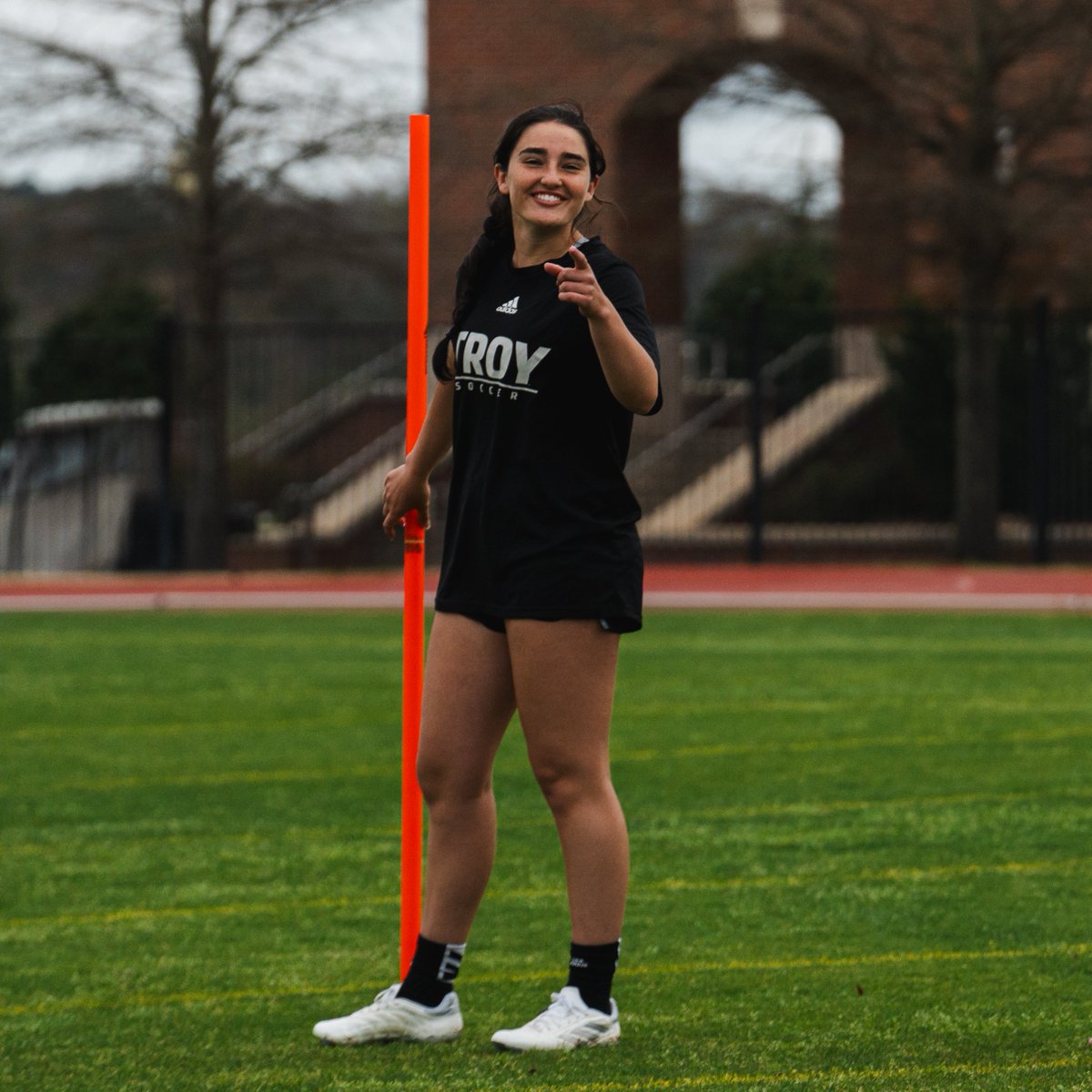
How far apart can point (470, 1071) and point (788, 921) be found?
1.74 meters

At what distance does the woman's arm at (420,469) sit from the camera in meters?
4.39

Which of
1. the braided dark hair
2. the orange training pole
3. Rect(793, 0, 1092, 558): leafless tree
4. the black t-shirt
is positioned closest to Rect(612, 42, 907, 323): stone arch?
Rect(793, 0, 1092, 558): leafless tree

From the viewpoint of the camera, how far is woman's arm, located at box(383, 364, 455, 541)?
4.39 m

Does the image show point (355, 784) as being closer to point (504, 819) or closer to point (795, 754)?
point (504, 819)

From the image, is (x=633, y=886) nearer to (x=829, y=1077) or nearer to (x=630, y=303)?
(x=829, y=1077)

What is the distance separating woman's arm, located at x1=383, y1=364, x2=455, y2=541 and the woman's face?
1.57ft

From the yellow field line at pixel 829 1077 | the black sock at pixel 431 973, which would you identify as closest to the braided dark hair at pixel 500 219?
the black sock at pixel 431 973

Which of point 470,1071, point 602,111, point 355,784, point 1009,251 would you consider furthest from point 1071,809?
point 602,111

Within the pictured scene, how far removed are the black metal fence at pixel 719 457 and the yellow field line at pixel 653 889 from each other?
1473cm

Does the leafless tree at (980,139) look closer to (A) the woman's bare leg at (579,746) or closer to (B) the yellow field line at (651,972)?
(B) the yellow field line at (651,972)

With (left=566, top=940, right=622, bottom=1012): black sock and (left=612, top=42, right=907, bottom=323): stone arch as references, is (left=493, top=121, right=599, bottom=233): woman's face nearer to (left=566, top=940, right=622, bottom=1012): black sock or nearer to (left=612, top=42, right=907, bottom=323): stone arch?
(left=566, top=940, right=622, bottom=1012): black sock

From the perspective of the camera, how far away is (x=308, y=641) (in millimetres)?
13812

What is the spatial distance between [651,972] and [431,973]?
927mm

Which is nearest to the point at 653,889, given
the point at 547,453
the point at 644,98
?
the point at 547,453
